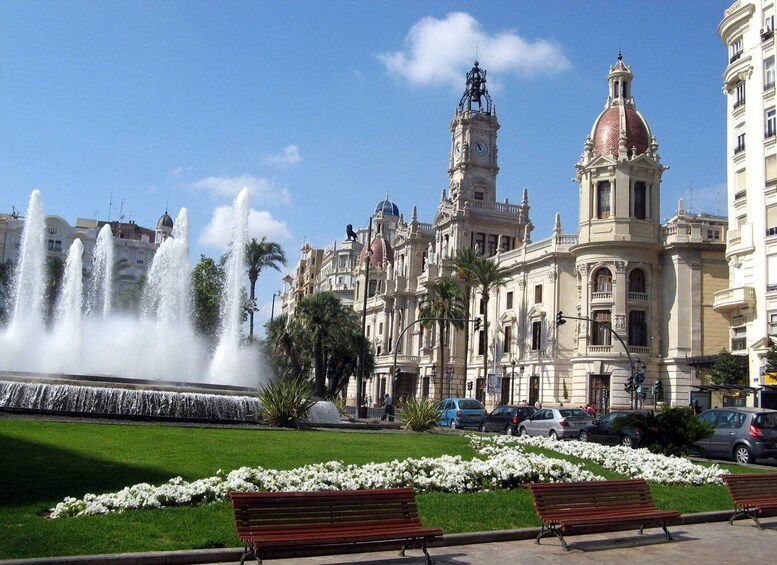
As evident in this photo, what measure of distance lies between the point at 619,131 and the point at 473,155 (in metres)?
27.3

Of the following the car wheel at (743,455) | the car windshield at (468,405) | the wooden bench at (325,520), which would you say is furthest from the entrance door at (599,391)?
the wooden bench at (325,520)

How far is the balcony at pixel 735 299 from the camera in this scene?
41125mm

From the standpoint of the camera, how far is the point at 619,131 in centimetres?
5506

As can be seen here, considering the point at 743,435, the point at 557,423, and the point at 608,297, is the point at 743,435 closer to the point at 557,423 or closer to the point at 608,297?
the point at 557,423

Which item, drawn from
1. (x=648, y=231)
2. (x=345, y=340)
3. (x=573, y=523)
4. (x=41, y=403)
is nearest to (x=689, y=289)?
(x=648, y=231)

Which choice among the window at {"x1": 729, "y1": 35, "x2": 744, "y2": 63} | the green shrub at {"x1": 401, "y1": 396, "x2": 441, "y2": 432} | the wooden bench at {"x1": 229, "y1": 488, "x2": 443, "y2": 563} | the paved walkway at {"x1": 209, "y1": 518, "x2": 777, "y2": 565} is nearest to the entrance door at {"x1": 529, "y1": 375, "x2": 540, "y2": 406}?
the window at {"x1": 729, "y1": 35, "x2": 744, "y2": 63}

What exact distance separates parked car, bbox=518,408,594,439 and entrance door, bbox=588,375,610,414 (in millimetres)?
21992

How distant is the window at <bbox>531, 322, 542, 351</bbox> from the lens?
5983 cm

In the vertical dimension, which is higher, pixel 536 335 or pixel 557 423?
pixel 536 335

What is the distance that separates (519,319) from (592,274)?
35.6ft

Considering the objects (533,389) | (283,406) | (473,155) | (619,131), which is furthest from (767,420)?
(473,155)

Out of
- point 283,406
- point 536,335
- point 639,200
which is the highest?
point 639,200

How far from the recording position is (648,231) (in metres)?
53.4

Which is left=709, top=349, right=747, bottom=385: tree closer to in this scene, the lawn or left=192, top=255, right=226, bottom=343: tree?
the lawn
